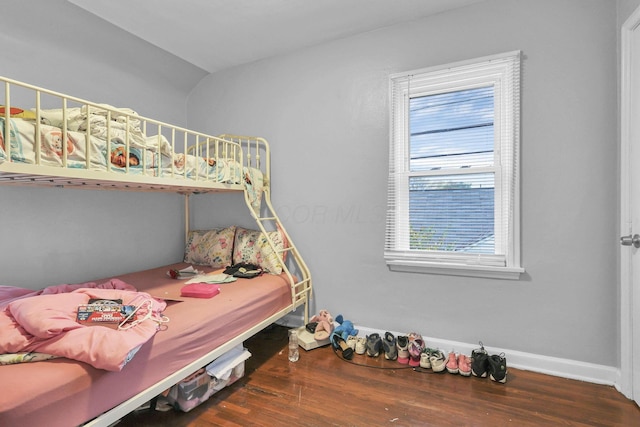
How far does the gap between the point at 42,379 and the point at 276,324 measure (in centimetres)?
202

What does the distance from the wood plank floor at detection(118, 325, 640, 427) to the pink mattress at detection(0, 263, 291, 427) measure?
361 millimetres

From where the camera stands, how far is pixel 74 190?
2459 mm

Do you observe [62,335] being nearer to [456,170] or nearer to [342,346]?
[342,346]

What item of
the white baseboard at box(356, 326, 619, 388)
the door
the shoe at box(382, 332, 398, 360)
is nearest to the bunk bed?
the shoe at box(382, 332, 398, 360)

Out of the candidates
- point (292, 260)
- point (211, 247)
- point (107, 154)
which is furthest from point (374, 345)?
point (107, 154)

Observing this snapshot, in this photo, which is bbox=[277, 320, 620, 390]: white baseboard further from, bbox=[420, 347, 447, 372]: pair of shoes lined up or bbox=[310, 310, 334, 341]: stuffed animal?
bbox=[310, 310, 334, 341]: stuffed animal

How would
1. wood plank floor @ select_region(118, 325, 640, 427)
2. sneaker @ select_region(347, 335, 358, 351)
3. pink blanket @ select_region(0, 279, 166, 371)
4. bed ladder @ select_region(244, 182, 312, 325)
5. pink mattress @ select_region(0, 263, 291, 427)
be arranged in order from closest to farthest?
pink mattress @ select_region(0, 263, 291, 427) < pink blanket @ select_region(0, 279, 166, 371) < wood plank floor @ select_region(118, 325, 640, 427) < sneaker @ select_region(347, 335, 358, 351) < bed ladder @ select_region(244, 182, 312, 325)

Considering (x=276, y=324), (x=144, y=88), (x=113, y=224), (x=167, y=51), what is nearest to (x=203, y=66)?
(x=167, y=51)

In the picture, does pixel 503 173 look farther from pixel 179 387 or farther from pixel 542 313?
pixel 179 387

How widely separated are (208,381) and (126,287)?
0.86m

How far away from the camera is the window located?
214 cm

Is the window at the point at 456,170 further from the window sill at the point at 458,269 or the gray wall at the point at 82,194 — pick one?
the gray wall at the point at 82,194

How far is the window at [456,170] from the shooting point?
2141 millimetres

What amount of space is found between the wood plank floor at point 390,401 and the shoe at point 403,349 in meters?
0.07
